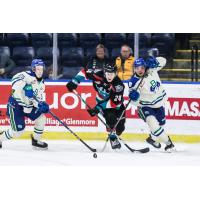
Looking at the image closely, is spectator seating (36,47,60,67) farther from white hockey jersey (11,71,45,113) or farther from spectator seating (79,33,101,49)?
white hockey jersey (11,71,45,113)

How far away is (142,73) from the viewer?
6.23m

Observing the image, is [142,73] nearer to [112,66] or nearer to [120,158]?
[112,66]

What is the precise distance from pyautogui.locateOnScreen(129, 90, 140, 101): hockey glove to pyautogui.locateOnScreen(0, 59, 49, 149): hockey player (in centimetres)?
78

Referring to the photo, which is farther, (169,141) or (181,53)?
(181,53)

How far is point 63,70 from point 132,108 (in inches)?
32.6

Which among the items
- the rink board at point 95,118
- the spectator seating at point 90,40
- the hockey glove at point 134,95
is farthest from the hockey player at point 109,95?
the spectator seating at point 90,40

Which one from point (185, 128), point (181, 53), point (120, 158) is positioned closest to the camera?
point (120, 158)

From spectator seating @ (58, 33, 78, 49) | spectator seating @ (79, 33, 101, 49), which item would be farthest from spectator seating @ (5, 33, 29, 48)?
spectator seating @ (79, 33, 101, 49)

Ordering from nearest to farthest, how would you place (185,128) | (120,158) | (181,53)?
(120,158)
(185,128)
(181,53)

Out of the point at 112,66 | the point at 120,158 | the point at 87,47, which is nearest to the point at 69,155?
the point at 120,158

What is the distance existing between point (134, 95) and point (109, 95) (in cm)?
24

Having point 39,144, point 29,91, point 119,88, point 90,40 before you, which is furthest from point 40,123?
point 90,40

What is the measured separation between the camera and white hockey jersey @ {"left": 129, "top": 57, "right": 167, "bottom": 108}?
623cm

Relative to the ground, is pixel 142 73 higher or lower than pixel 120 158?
higher
